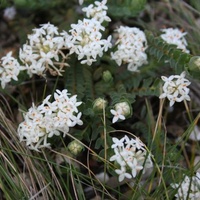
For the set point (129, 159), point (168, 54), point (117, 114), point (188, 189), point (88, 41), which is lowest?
point (188, 189)

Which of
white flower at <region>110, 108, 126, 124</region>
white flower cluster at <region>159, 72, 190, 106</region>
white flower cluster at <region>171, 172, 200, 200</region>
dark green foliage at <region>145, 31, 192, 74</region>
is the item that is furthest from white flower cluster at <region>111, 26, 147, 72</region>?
white flower cluster at <region>171, 172, 200, 200</region>

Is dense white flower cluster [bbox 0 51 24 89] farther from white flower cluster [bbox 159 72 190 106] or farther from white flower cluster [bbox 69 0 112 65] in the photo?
white flower cluster [bbox 159 72 190 106]

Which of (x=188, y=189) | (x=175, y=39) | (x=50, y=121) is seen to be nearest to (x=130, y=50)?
(x=175, y=39)

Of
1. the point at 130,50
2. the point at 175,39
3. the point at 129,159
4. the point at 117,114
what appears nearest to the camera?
the point at 129,159

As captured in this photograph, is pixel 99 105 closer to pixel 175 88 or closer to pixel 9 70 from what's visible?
pixel 175 88

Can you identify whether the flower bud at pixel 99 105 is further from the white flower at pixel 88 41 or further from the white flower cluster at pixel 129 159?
the white flower at pixel 88 41

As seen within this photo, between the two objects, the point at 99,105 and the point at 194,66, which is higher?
the point at 194,66

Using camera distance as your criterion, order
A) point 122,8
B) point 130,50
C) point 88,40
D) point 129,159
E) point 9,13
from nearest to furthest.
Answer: point 129,159
point 88,40
point 130,50
point 122,8
point 9,13
